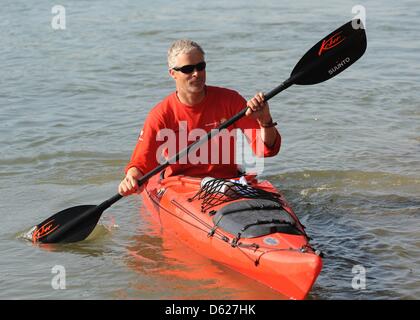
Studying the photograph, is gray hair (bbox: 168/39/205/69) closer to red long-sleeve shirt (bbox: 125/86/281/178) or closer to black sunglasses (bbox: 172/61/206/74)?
black sunglasses (bbox: 172/61/206/74)

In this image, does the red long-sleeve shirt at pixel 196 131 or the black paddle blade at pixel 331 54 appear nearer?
the red long-sleeve shirt at pixel 196 131

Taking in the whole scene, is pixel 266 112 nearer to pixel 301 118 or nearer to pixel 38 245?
pixel 38 245

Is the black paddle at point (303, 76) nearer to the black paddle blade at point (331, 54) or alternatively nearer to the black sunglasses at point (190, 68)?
the black paddle blade at point (331, 54)

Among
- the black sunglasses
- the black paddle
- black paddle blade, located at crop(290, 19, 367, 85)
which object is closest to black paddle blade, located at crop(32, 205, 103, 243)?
the black paddle

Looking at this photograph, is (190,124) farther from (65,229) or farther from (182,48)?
(65,229)

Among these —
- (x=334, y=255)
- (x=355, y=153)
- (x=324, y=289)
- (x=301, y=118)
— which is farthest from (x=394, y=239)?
(x=301, y=118)

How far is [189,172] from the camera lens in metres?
6.14

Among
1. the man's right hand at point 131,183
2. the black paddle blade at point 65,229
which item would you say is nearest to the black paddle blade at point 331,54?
the man's right hand at point 131,183

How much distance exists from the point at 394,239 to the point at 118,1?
38.8ft

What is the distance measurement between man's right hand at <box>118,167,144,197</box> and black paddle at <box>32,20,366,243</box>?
5 cm

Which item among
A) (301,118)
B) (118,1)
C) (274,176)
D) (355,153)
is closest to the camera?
(274,176)

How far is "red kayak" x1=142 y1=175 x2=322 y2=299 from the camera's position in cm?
484

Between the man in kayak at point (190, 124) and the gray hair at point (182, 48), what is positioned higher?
the gray hair at point (182, 48)

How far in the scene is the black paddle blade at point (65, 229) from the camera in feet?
20.5
